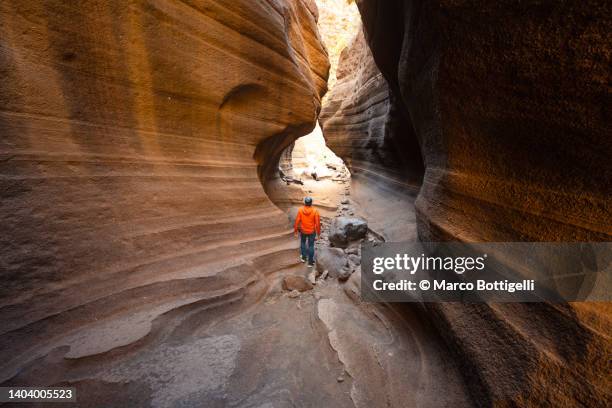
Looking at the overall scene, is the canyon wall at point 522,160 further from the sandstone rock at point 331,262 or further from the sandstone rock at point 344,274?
the sandstone rock at point 331,262

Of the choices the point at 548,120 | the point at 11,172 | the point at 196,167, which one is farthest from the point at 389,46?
the point at 11,172

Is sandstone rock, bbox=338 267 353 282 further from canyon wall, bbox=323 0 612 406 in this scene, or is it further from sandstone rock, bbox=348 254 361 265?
canyon wall, bbox=323 0 612 406

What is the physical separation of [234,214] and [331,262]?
192cm

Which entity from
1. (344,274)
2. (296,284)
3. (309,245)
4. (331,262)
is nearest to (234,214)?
(309,245)

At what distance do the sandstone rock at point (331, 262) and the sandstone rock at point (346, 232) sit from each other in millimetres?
827

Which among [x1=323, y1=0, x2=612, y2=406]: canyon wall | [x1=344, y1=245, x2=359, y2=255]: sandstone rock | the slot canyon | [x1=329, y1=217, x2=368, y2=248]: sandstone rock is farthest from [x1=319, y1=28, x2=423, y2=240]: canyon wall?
the slot canyon

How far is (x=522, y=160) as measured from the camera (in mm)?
1907

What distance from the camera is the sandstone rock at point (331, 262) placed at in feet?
12.9

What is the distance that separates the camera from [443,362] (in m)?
2.28

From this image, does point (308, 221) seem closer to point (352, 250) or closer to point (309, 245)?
point (309, 245)

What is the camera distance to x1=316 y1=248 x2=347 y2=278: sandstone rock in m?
3.95

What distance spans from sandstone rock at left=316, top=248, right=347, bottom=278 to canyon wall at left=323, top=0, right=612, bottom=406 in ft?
5.19

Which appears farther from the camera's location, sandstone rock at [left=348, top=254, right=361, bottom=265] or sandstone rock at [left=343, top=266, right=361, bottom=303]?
sandstone rock at [left=348, top=254, right=361, bottom=265]

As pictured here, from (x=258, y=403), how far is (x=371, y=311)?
1.72 metres
